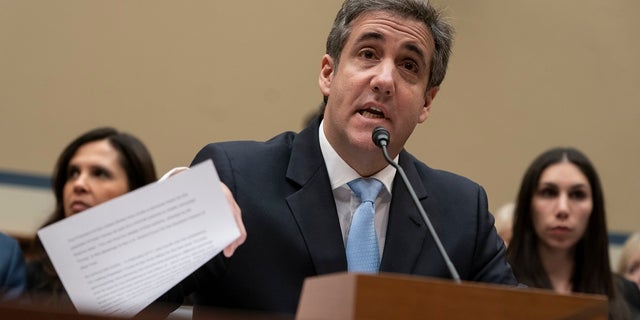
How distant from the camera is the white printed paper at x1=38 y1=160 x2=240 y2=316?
216 centimetres

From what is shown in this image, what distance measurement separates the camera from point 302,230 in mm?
2754

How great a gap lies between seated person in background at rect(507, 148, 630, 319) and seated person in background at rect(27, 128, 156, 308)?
5.29ft

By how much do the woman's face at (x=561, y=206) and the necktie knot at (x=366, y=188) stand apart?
66.0 inches

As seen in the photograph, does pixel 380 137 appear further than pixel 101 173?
No

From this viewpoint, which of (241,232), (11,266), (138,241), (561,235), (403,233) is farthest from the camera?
(561,235)

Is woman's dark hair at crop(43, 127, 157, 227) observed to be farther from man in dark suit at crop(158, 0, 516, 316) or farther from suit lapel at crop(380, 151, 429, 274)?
suit lapel at crop(380, 151, 429, 274)

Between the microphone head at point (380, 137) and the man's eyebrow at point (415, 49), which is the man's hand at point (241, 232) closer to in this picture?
the microphone head at point (380, 137)

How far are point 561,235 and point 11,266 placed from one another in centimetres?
222

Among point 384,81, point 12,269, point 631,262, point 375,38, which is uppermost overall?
point 375,38

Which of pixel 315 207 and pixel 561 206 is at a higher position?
pixel 315 207

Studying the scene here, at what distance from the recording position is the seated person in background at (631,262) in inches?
220

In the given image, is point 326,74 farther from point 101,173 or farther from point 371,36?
point 101,173

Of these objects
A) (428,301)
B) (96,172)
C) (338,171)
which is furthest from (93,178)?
(428,301)

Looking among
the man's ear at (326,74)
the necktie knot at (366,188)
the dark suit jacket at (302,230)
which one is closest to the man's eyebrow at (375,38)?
the man's ear at (326,74)
